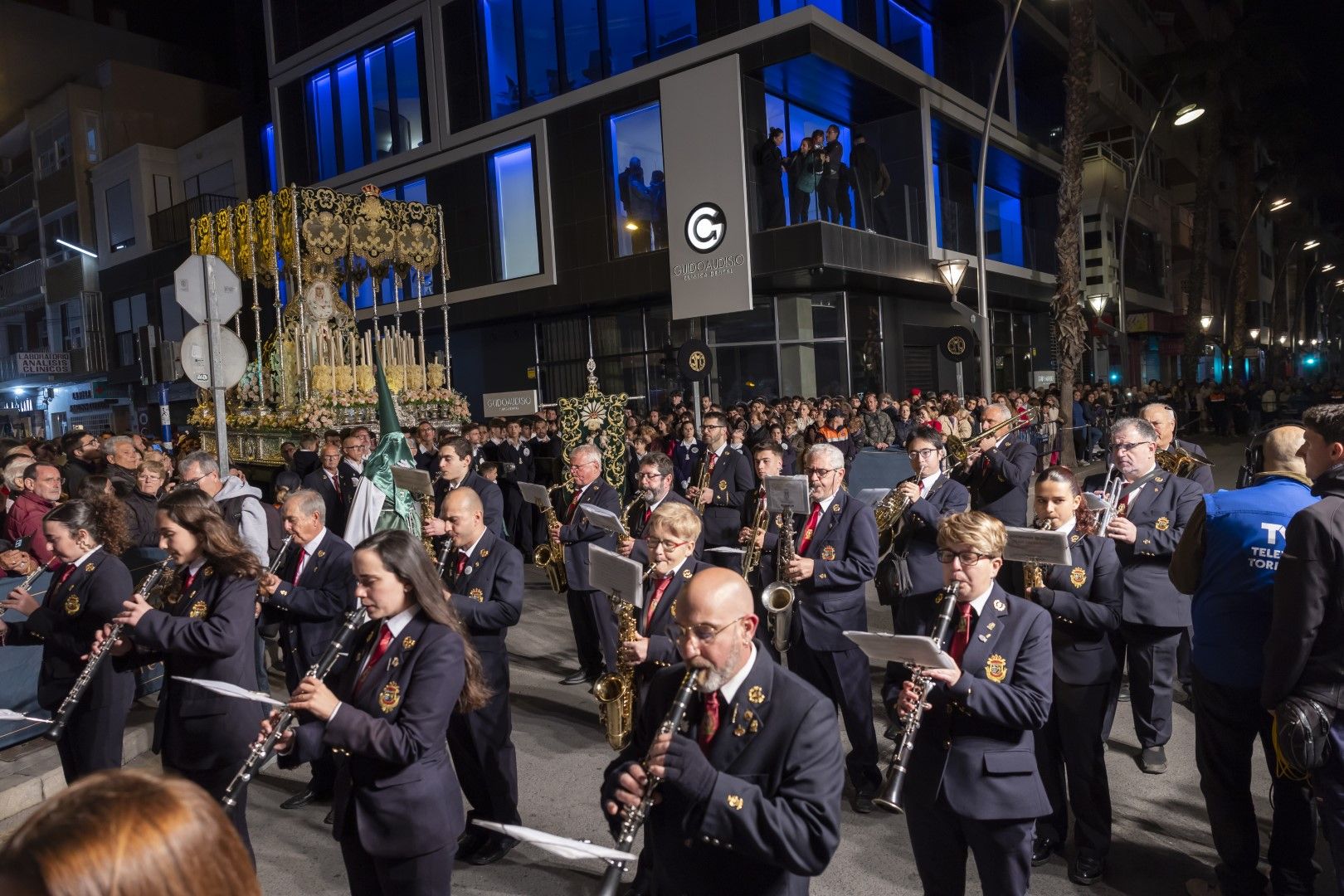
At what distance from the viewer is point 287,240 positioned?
48.7ft

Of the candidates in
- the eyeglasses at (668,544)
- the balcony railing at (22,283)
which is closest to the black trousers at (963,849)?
the eyeglasses at (668,544)

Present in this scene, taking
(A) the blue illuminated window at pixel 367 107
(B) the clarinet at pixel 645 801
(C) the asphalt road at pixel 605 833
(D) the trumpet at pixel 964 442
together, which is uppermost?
(A) the blue illuminated window at pixel 367 107

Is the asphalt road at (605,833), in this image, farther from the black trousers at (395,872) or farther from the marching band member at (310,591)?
the black trousers at (395,872)

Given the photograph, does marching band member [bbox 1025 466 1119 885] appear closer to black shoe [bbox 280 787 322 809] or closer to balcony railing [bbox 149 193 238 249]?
black shoe [bbox 280 787 322 809]

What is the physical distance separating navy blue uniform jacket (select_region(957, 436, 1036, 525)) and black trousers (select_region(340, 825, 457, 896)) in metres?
5.85

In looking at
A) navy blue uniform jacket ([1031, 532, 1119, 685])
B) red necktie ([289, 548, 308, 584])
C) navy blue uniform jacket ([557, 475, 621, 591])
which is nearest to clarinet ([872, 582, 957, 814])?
navy blue uniform jacket ([1031, 532, 1119, 685])

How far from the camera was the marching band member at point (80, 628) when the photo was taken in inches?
180

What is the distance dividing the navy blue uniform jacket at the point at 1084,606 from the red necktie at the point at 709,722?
7.46 ft

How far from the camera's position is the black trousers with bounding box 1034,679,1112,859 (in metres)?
4.26

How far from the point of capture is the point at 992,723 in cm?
329

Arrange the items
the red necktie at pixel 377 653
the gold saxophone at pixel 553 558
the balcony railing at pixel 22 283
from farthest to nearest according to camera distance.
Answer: the balcony railing at pixel 22 283 → the gold saxophone at pixel 553 558 → the red necktie at pixel 377 653

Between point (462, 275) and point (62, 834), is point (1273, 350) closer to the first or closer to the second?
point (462, 275)

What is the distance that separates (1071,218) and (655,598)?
19.1 metres

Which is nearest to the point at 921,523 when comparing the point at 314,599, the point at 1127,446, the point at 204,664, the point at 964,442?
the point at 1127,446
